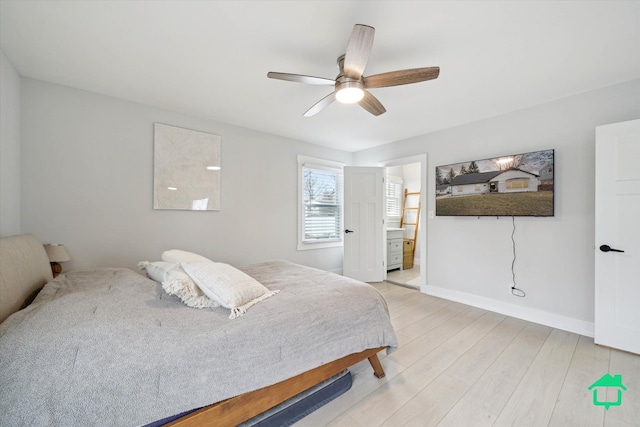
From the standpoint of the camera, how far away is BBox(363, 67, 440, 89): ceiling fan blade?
1.70 m

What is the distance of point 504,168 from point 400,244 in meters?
2.71

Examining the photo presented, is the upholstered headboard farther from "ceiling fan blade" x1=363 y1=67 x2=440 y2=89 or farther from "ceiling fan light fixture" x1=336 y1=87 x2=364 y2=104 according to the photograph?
"ceiling fan blade" x1=363 y1=67 x2=440 y2=89

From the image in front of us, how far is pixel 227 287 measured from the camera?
4.84 feet

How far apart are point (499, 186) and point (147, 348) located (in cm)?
370

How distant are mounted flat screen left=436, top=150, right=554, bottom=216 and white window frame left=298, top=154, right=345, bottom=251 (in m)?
1.77

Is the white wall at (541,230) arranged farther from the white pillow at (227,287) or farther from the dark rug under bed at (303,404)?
the white pillow at (227,287)

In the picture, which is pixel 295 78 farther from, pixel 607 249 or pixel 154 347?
pixel 607 249

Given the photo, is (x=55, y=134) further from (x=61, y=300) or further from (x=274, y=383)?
(x=274, y=383)

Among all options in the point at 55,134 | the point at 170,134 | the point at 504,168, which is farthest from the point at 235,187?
the point at 504,168

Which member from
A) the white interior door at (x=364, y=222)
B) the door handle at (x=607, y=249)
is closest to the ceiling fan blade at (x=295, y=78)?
the white interior door at (x=364, y=222)

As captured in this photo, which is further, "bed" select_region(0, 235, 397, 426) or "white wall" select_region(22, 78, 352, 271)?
"white wall" select_region(22, 78, 352, 271)

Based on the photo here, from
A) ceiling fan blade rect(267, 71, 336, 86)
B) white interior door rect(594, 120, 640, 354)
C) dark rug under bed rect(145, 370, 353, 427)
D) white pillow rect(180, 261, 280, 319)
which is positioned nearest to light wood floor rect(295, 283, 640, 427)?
dark rug under bed rect(145, 370, 353, 427)

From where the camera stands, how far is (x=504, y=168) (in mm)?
3051

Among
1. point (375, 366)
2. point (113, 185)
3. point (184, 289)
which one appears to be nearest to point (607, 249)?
point (375, 366)
